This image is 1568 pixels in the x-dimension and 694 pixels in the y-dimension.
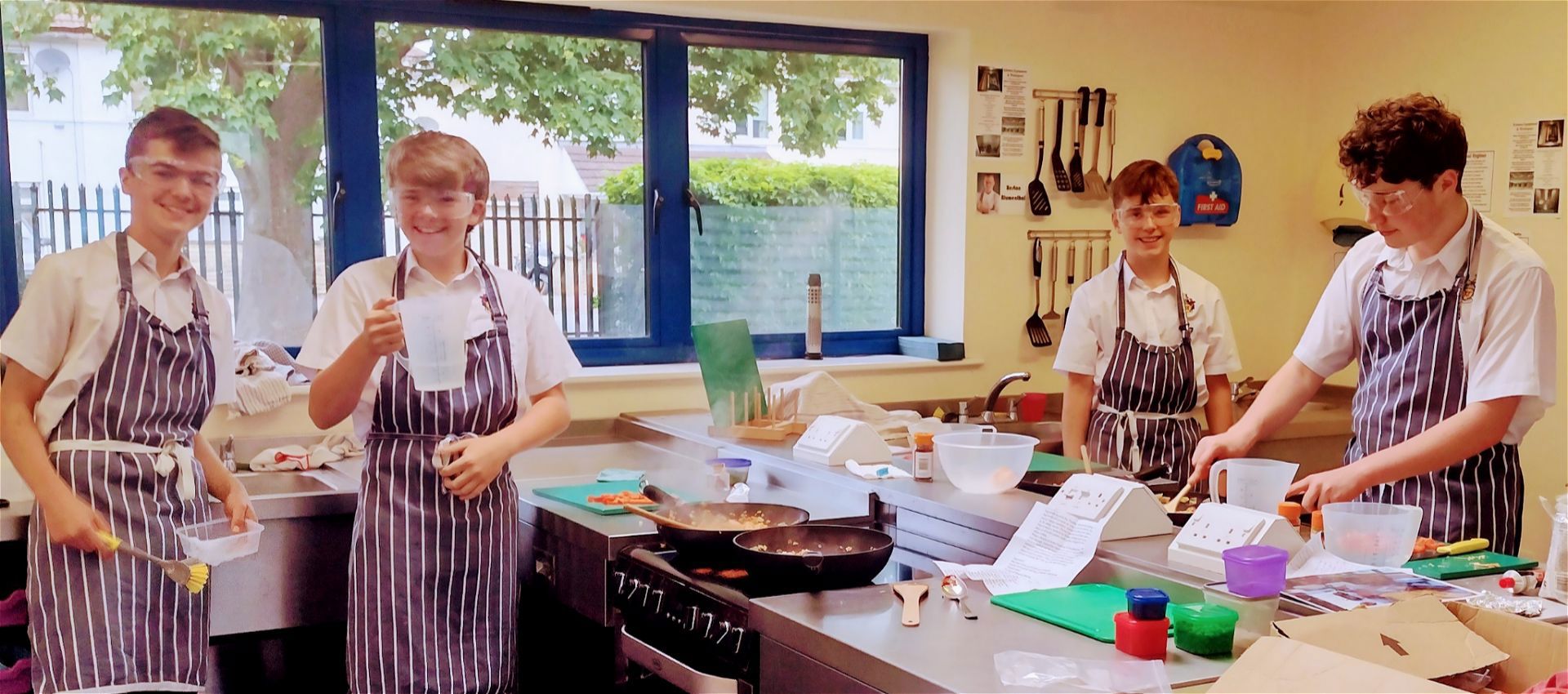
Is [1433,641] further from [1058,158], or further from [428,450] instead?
[1058,158]

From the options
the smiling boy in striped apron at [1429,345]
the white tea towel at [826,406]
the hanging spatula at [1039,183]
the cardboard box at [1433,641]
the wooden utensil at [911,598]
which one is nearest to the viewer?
the cardboard box at [1433,641]

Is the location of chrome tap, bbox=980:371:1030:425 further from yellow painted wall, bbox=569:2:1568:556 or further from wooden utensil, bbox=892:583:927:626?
wooden utensil, bbox=892:583:927:626

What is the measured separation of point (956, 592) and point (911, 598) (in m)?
0.09

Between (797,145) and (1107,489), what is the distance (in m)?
2.09

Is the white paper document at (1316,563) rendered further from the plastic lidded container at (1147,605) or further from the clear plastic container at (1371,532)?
the plastic lidded container at (1147,605)

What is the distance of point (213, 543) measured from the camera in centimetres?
218

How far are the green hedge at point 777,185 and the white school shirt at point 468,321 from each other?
1.33m

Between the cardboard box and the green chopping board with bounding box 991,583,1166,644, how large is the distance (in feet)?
0.82

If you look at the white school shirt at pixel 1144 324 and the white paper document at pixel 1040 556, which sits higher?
the white school shirt at pixel 1144 324

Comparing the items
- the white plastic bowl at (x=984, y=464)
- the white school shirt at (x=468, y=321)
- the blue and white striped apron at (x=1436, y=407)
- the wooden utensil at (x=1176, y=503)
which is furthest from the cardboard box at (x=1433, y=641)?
the white school shirt at (x=468, y=321)

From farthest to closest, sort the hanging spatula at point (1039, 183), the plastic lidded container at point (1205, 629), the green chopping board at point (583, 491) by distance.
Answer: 1. the hanging spatula at point (1039, 183)
2. the green chopping board at point (583, 491)
3. the plastic lidded container at point (1205, 629)

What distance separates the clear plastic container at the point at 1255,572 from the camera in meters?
1.70

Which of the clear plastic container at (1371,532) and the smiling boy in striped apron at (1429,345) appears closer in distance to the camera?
the clear plastic container at (1371,532)

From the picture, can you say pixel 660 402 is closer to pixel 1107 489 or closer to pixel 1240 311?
pixel 1107 489
